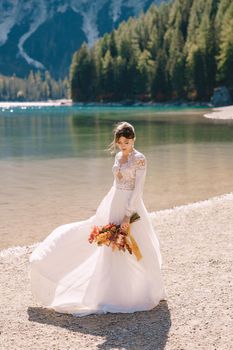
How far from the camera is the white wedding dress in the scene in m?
7.65

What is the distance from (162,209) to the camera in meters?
16.8

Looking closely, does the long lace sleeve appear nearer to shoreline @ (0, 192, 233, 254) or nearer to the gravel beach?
the gravel beach

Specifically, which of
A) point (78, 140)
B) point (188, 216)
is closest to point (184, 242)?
point (188, 216)

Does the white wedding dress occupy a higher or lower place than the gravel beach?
higher

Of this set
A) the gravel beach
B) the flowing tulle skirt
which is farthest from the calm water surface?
the flowing tulle skirt

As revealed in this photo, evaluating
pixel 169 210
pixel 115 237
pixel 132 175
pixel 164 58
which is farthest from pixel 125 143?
pixel 164 58

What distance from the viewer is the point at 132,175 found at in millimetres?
7605

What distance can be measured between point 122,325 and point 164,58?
5733 inches

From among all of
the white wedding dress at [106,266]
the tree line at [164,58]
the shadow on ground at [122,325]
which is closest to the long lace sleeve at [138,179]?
the white wedding dress at [106,266]

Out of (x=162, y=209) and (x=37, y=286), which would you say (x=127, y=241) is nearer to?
(x=37, y=286)

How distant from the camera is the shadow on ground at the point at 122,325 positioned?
22.3ft

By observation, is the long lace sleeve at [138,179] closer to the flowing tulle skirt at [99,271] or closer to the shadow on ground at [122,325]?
the flowing tulle skirt at [99,271]

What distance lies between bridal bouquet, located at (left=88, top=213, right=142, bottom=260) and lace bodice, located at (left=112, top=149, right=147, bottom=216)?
0.27 meters

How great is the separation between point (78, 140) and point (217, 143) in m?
12.4
